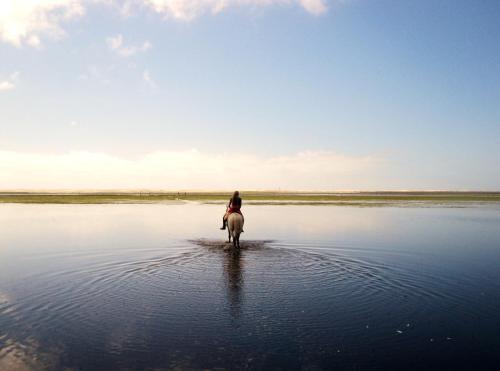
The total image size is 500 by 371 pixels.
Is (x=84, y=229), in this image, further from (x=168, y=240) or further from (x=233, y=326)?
(x=233, y=326)

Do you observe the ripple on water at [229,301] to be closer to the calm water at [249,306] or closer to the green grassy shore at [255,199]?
the calm water at [249,306]

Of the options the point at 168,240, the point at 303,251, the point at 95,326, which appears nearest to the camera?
the point at 95,326

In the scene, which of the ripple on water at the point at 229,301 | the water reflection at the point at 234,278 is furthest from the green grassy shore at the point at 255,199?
the ripple on water at the point at 229,301

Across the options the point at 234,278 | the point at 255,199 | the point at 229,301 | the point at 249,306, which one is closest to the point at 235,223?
the point at 234,278

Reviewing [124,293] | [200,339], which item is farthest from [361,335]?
[124,293]

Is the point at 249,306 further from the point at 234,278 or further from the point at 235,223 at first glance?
the point at 235,223

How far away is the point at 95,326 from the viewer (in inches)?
397

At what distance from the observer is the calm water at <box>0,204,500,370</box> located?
8.43 meters

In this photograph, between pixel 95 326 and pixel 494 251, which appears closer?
pixel 95 326

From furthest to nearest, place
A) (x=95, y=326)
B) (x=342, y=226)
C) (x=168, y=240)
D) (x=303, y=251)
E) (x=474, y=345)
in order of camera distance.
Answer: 1. (x=342, y=226)
2. (x=168, y=240)
3. (x=303, y=251)
4. (x=95, y=326)
5. (x=474, y=345)

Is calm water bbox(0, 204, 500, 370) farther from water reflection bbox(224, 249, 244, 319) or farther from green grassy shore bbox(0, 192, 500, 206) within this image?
green grassy shore bbox(0, 192, 500, 206)

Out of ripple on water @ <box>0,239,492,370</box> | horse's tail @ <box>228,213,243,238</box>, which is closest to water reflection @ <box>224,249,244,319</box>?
ripple on water @ <box>0,239,492,370</box>

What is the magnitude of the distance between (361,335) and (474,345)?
2.32 meters

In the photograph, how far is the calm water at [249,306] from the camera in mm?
8430
